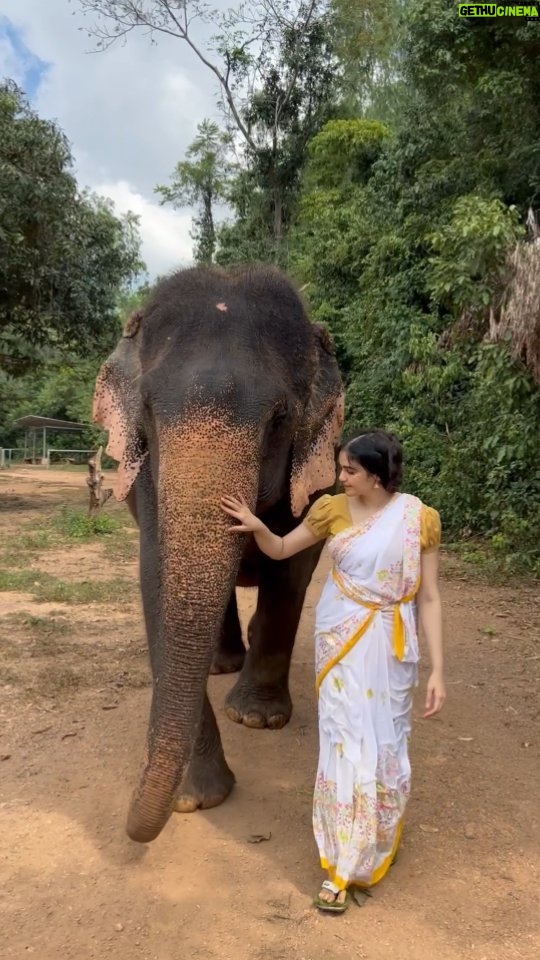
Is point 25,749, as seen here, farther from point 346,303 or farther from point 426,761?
point 346,303

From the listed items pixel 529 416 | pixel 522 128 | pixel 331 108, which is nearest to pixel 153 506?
pixel 529 416

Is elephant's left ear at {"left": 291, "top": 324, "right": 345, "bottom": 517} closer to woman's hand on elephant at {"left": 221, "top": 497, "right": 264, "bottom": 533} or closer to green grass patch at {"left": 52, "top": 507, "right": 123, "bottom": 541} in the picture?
woman's hand on elephant at {"left": 221, "top": 497, "right": 264, "bottom": 533}

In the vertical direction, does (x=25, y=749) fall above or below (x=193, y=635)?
below

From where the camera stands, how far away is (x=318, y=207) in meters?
21.5

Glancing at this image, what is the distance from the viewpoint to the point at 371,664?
2.77 metres

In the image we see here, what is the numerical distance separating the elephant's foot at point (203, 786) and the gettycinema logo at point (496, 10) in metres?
9.63

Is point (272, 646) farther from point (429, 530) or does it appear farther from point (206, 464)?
point (206, 464)

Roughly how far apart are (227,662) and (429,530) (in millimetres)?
2972

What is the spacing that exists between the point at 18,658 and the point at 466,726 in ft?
10.0

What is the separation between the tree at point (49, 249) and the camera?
1438 cm

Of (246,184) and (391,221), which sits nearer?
(391,221)

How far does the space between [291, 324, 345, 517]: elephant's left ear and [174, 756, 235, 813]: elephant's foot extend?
1.20m

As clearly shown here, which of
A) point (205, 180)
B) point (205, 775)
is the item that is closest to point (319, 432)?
point (205, 775)

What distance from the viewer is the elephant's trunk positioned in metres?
2.53
